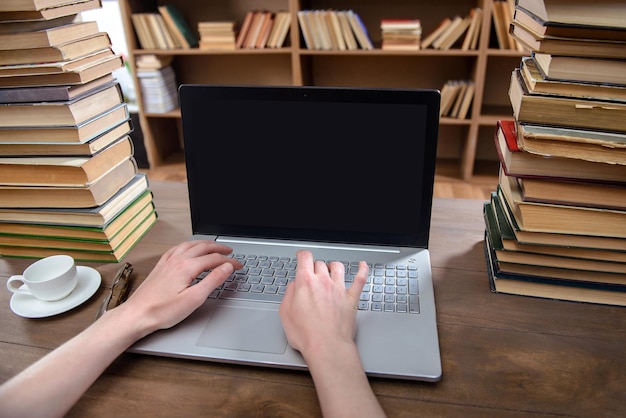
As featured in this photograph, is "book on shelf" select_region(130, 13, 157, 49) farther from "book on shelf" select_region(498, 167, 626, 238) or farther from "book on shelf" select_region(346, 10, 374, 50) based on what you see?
"book on shelf" select_region(498, 167, 626, 238)

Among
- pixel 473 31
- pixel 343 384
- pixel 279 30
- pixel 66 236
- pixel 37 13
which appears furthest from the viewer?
pixel 279 30

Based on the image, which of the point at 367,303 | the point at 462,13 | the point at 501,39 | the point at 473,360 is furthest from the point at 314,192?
the point at 462,13

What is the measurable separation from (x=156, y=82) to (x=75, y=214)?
7.02 feet

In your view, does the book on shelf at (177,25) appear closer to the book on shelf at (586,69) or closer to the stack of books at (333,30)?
the stack of books at (333,30)

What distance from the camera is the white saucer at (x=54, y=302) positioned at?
2.45ft

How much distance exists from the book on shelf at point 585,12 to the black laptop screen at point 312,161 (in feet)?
0.67

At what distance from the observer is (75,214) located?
0.89m

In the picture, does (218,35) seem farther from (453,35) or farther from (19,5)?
(19,5)

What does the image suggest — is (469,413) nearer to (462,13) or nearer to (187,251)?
(187,251)

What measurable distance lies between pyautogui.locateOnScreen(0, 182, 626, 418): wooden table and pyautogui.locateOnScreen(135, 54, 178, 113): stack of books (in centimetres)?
224

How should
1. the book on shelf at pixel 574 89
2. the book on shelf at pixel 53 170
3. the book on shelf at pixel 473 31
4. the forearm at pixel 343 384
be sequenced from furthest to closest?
the book on shelf at pixel 473 31 → the book on shelf at pixel 53 170 → the book on shelf at pixel 574 89 → the forearm at pixel 343 384

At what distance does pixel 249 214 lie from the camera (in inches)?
34.9

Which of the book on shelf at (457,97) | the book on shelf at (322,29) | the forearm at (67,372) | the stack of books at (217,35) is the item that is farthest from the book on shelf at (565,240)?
the stack of books at (217,35)

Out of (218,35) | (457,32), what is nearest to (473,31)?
(457,32)
